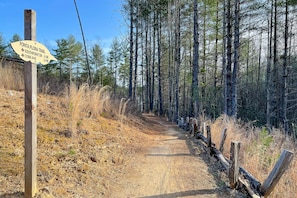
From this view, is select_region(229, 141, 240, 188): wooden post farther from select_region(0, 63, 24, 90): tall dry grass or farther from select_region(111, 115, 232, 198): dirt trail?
select_region(0, 63, 24, 90): tall dry grass

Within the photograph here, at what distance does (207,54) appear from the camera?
728 inches

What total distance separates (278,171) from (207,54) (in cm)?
1681

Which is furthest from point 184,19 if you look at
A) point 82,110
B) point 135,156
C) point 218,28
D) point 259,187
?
point 259,187

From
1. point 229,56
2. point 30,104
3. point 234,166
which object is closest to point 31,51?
point 30,104

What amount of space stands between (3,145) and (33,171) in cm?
118

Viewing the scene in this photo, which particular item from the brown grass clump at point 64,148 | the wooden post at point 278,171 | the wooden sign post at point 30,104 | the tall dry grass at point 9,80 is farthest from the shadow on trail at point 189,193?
the tall dry grass at point 9,80

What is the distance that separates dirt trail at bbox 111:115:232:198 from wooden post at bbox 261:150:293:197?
0.52m

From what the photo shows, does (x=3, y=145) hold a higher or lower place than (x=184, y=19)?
lower

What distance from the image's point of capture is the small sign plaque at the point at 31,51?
2281 millimetres

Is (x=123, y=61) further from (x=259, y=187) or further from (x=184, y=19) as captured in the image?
(x=259, y=187)

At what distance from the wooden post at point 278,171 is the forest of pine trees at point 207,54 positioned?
6.57 meters

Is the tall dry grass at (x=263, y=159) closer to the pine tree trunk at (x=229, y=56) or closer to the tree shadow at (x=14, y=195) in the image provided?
the tree shadow at (x=14, y=195)

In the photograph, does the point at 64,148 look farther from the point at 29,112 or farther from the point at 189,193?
the point at 189,193

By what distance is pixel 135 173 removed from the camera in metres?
3.84
